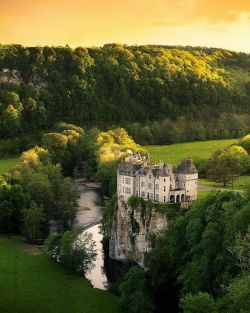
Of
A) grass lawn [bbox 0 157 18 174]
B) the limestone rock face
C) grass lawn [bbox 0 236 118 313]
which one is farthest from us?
grass lawn [bbox 0 157 18 174]

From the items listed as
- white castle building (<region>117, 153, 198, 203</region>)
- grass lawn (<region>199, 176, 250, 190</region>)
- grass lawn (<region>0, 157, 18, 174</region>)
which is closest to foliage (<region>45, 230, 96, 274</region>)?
white castle building (<region>117, 153, 198, 203</region>)

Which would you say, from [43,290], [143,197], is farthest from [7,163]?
[43,290]

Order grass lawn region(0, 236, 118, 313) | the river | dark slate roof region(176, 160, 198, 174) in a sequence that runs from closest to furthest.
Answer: grass lawn region(0, 236, 118, 313) < the river < dark slate roof region(176, 160, 198, 174)

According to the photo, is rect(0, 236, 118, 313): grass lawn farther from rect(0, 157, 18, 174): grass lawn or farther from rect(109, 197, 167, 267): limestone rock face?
rect(0, 157, 18, 174): grass lawn

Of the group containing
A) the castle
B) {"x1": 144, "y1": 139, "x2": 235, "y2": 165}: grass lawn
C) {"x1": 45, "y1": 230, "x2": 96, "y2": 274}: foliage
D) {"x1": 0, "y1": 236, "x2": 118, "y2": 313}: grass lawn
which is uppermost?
{"x1": 144, "y1": 139, "x2": 235, "y2": 165}: grass lawn

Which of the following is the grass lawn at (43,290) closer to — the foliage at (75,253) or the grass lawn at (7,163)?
the foliage at (75,253)

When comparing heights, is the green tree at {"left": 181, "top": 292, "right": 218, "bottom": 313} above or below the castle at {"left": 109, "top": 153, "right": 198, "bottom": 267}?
below

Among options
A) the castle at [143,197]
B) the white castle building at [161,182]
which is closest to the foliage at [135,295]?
the castle at [143,197]

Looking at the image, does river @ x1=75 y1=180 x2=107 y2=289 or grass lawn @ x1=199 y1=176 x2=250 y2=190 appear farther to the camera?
grass lawn @ x1=199 y1=176 x2=250 y2=190
